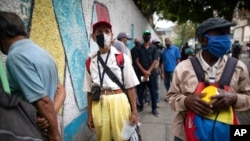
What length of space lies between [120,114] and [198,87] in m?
1.02

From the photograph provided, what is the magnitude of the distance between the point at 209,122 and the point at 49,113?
108 centimetres

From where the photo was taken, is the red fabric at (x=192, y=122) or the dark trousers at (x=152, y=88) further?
the dark trousers at (x=152, y=88)

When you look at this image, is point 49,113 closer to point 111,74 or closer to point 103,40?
point 111,74

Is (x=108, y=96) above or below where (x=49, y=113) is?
below

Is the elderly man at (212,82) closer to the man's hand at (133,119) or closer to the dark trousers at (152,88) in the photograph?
the man's hand at (133,119)

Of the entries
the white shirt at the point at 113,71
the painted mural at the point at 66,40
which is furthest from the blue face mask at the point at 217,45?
the painted mural at the point at 66,40

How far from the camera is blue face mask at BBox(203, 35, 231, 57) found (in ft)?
6.72

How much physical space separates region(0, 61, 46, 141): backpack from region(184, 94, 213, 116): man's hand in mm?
1069

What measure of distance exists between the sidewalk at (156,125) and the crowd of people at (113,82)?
1.90m

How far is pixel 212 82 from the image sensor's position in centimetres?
199

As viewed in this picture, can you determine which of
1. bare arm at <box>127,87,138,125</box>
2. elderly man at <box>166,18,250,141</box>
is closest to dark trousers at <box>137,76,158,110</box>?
bare arm at <box>127,87,138,125</box>

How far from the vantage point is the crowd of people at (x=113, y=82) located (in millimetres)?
1674

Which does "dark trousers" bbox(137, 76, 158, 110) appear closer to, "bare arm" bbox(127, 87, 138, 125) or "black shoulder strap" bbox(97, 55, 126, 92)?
"bare arm" bbox(127, 87, 138, 125)

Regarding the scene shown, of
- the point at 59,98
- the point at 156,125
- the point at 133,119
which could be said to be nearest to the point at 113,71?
the point at 133,119
